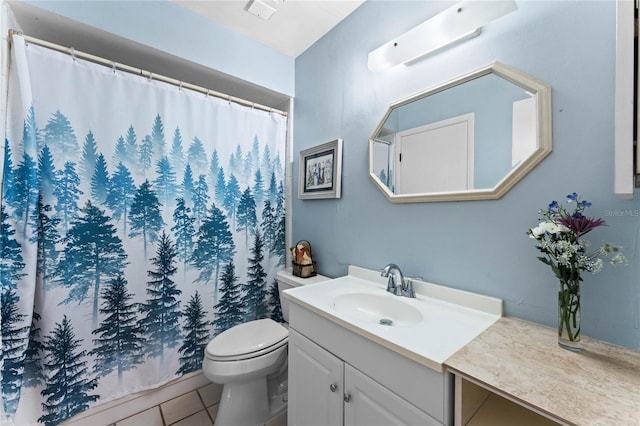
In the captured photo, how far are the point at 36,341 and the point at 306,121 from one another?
1944 millimetres

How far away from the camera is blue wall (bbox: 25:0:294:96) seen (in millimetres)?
1298

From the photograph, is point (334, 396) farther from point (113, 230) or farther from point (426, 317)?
point (113, 230)

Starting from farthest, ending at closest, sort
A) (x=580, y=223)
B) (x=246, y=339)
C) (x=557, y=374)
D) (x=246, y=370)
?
(x=246, y=339), (x=246, y=370), (x=580, y=223), (x=557, y=374)

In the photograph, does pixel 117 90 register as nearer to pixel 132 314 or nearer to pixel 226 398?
pixel 132 314

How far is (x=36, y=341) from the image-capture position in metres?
1.22

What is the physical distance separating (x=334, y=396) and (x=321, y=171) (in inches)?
49.0

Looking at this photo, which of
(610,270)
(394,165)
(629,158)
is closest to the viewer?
(629,158)

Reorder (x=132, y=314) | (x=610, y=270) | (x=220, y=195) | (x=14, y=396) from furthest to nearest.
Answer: (x=220, y=195) < (x=132, y=314) < (x=14, y=396) < (x=610, y=270)

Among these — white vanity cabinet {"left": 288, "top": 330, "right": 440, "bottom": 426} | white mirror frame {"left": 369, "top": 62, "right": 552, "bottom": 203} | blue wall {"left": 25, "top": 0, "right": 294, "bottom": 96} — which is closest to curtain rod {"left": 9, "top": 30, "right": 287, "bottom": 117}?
blue wall {"left": 25, "top": 0, "right": 294, "bottom": 96}

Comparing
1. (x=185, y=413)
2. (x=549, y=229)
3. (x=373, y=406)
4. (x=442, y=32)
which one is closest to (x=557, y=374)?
(x=549, y=229)

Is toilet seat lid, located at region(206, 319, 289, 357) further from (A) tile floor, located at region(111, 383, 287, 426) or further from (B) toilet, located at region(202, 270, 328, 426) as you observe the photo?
(A) tile floor, located at region(111, 383, 287, 426)

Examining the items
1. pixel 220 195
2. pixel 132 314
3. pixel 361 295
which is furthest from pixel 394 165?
pixel 132 314

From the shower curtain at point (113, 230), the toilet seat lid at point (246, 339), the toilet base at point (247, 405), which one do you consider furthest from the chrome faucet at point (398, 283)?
the shower curtain at point (113, 230)

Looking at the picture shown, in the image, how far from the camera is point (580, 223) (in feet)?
2.32
